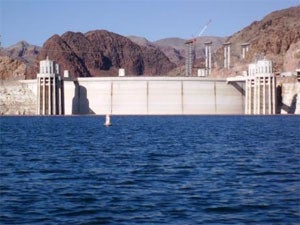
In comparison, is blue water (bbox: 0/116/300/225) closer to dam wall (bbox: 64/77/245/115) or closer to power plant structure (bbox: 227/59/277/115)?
dam wall (bbox: 64/77/245/115)

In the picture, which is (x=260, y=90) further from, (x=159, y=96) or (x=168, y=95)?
(x=159, y=96)

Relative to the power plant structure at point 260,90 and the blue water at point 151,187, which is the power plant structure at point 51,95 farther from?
the blue water at point 151,187

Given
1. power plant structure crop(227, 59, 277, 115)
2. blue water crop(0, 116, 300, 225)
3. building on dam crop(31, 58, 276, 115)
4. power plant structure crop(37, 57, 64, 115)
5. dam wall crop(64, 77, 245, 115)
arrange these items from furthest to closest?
1. power plant structure crop(37, 57, 64, 115)
2. power plant structure crop(227, 59, 277, 115)
3. building on dam crop(31, 58, 276, 115)
4. dam wall crop(64, 77, 245, 115)
5. blue water crop(0, 116, 300, 225)

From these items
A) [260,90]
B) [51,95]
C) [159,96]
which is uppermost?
[260,90]

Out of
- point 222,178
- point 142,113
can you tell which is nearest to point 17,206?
point 222,178

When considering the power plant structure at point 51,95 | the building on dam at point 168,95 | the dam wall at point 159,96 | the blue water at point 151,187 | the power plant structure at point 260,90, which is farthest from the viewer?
the power plant structure at point 51,95

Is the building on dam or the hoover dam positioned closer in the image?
the hoover dam

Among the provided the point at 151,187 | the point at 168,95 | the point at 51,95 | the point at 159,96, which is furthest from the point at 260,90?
the point at 151,187

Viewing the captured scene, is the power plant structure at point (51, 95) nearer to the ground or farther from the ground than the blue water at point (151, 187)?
farther from the ground

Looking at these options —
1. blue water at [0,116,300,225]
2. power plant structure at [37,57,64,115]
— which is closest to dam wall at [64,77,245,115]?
power plant structure at [37,57,64,115]

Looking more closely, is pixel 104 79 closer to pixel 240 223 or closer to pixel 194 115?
pixel 194 115

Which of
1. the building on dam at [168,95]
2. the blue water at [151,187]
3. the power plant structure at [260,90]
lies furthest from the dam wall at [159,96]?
the blue water at [151,187]

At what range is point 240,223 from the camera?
83.8 feet

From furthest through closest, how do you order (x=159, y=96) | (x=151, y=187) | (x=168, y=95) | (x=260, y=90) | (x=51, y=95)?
(x=51, y=95), (x=260, y=90), (x=159, y=96), (x=168, y=95), (x=151, y=187)
